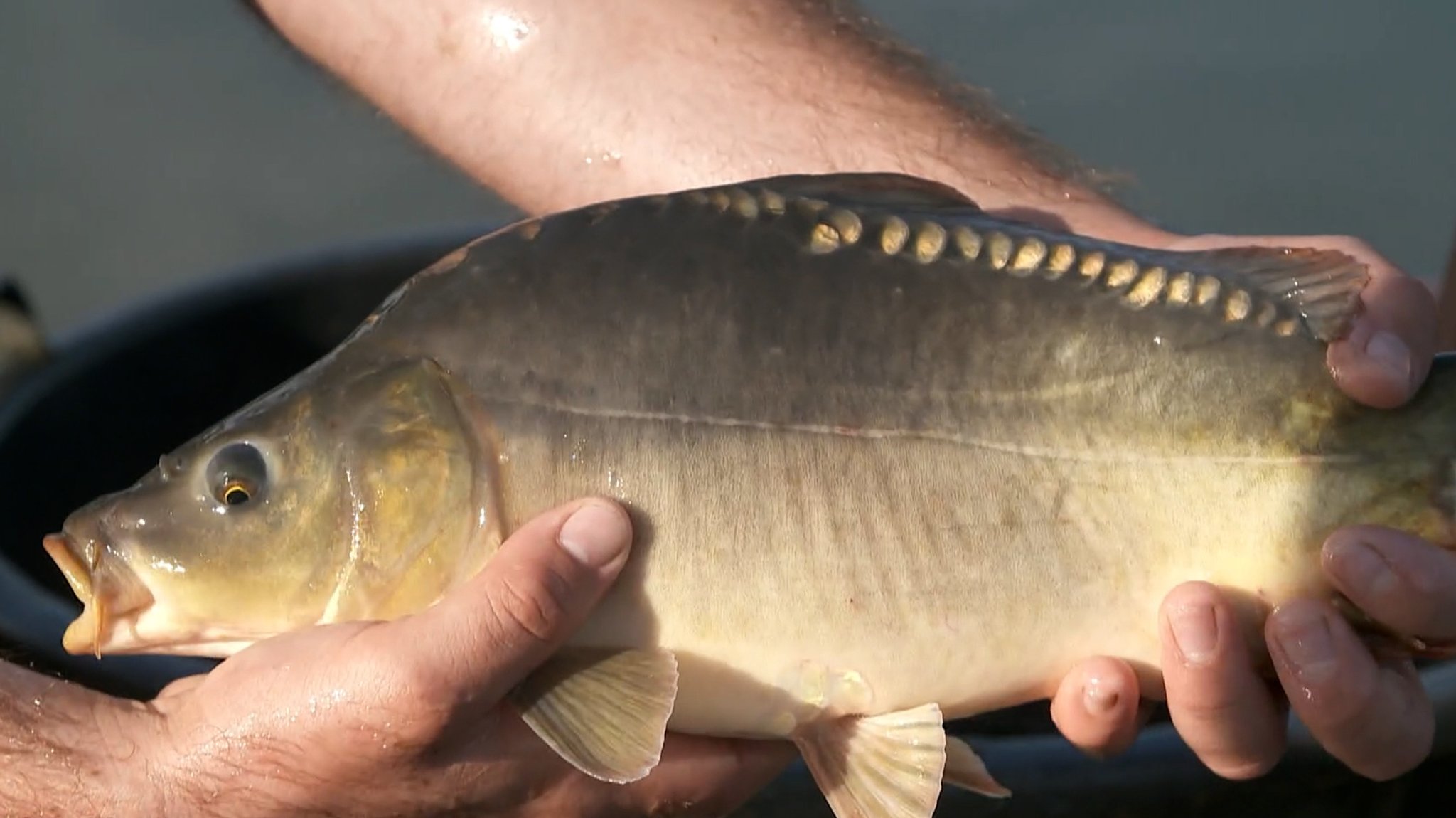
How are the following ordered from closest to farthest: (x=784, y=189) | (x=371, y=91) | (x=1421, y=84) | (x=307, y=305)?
1. (x=784, y=189)
2. (x=371, y=91)
3. (x=307, y=305)
4. (x=1421, y=84)

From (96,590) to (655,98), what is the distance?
1.47m

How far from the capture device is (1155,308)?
1.77 meters

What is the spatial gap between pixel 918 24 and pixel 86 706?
5.05m

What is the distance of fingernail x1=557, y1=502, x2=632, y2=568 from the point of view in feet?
Answer: 5.38

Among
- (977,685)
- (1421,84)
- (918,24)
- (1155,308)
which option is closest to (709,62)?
(1155,308)

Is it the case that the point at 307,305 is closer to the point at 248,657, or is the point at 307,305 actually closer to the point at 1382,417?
the point at 248,657

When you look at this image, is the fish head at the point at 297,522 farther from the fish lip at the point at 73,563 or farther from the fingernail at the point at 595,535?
the fingernail at the point at 595,535

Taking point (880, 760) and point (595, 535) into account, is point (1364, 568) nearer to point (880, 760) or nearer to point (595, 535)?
point (880, 760)

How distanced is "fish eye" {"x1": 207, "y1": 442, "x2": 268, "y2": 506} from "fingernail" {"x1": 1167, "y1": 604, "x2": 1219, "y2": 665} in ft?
3.44

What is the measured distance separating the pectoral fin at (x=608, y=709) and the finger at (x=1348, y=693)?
0.71 m

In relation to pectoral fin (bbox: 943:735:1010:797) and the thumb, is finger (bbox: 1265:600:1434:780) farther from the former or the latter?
the thumb

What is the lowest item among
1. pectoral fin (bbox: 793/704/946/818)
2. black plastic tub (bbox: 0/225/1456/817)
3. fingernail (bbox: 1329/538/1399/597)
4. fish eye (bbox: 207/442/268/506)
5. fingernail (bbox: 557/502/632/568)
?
black plastic tub (bbox: 0/225/1456/817)

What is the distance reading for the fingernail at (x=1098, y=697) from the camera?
5.79 ft

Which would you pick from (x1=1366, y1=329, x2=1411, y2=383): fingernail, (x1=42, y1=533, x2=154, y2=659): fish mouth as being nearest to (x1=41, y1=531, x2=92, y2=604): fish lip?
(x1=42, y1=533, x2=154, y2=659): fish mouth
